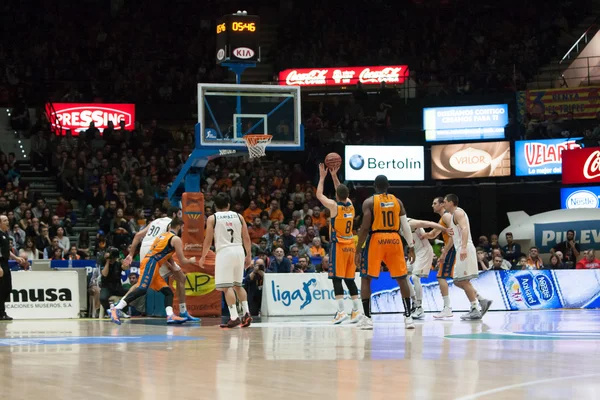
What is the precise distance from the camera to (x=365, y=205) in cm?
1305

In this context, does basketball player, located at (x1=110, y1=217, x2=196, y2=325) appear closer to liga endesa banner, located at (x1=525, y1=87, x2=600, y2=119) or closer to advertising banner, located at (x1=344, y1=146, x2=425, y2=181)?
advertising banner, located at (x1=344, y1=146, x2=425, y2=181)

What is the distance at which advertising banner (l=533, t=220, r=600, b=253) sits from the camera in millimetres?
29250

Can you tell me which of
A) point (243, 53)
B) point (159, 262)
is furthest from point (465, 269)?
point (243, 53)

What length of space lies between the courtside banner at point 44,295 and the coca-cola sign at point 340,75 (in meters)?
19.5

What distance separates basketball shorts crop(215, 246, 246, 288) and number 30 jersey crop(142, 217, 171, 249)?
192 cm

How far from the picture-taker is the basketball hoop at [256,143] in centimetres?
1861

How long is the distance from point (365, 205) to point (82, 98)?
2221 centimetres

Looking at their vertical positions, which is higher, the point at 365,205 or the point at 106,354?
the point at 365,205

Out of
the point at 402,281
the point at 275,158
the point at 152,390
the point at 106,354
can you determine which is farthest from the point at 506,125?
the point at 152,390

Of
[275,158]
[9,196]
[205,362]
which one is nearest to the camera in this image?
[205,362]

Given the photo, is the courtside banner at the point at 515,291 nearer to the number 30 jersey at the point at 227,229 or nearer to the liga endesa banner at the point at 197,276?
the liga endesa banner at the point at 197,276

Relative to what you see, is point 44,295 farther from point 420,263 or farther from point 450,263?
point 450,263

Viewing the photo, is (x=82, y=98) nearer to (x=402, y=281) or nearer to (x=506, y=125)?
(x=506, y=125)

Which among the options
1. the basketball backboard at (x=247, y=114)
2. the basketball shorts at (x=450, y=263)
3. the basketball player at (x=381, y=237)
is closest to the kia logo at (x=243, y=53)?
the basketball backboard at (x=247, y=114)
